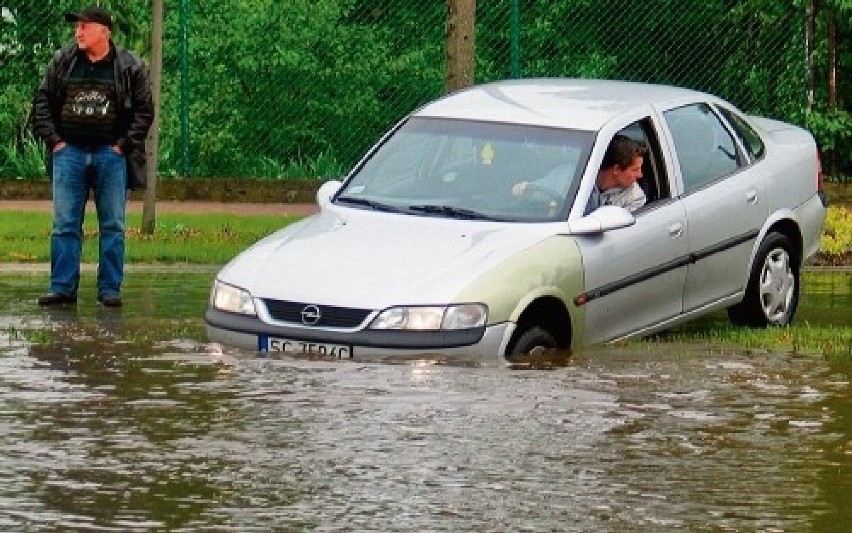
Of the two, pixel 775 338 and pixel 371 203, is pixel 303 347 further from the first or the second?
pixel 775 338

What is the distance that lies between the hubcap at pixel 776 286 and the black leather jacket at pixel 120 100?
3850 millimetres

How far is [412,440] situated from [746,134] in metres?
5.70

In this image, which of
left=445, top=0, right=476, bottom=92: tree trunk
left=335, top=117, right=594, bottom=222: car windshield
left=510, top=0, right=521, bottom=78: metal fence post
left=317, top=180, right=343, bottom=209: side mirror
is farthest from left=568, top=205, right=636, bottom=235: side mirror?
left=510, top=0, right=521, bottom=78: metal fence post

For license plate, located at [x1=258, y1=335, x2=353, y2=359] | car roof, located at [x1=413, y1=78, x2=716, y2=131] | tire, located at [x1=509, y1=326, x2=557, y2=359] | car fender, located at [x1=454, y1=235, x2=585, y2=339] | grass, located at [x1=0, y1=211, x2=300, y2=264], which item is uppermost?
car roof, located at [x1=413, y1=78, x2=716, y2=131]

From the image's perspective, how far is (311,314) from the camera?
43.7ft

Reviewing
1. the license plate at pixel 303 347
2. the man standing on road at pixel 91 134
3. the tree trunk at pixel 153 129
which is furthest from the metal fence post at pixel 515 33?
the license plate at pixel 303 347

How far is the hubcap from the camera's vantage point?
627 inches

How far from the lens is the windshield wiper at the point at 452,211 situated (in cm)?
1441

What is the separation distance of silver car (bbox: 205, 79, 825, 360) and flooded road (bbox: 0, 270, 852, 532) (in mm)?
212

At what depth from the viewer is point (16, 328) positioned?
1524 centimetres

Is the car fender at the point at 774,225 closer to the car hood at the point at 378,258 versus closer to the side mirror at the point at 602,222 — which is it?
the side mirror at the point at 602,222

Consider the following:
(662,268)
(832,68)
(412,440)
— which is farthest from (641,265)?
(832,68)

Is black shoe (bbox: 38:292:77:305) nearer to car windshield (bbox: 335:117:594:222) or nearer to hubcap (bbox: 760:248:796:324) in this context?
car windshield (bbox: 335:117:594:222)

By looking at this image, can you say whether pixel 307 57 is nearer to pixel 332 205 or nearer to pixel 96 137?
pixel 96 137
